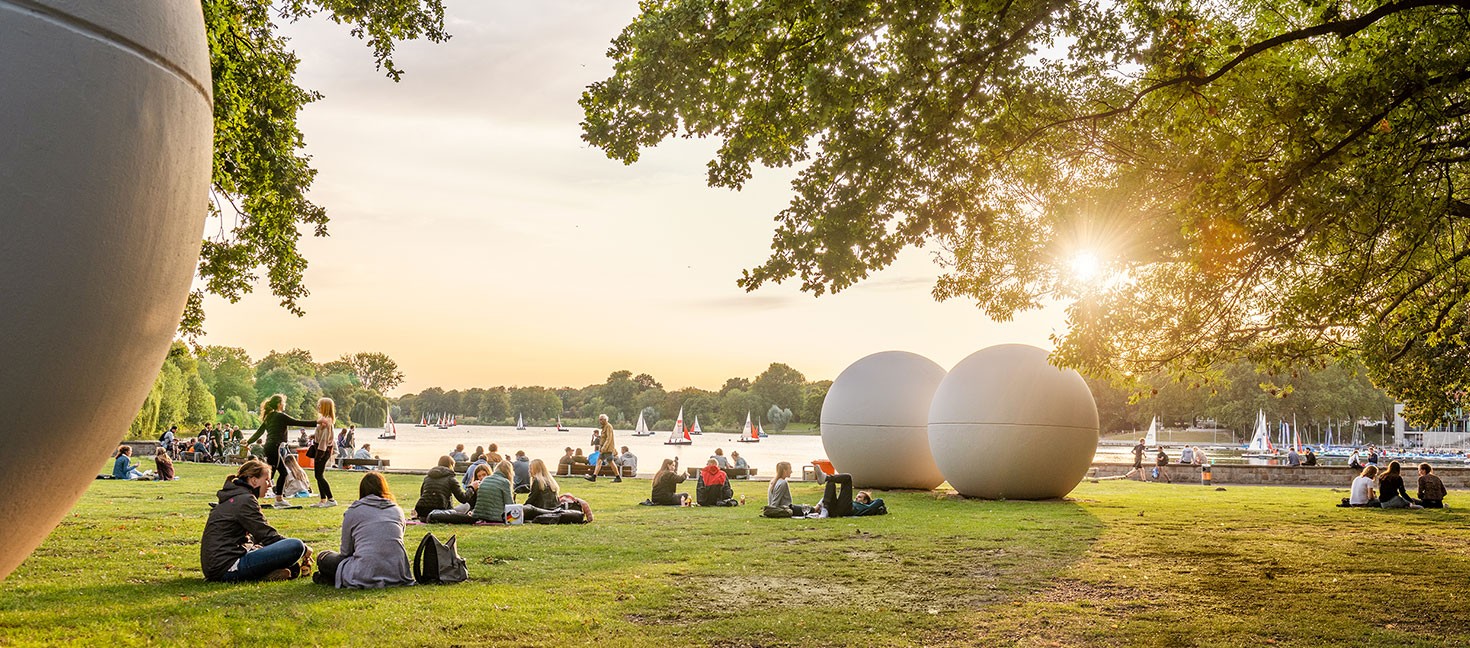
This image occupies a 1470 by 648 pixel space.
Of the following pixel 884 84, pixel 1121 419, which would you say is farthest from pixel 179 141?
pixel 1121 419

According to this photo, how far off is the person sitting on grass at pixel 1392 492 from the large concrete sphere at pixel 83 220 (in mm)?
24961

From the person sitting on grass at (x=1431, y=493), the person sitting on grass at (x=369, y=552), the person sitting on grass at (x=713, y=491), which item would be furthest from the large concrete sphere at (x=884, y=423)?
the person sitting on grass at (x=369, y=552)

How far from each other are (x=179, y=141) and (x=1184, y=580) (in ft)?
33.4

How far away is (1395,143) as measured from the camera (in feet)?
32.9

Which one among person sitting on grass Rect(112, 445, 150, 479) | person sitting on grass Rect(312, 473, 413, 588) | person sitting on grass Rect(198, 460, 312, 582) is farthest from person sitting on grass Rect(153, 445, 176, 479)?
person sitting on grass Rect(312, 473, 413, 588)

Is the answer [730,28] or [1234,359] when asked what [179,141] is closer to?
[730,28]

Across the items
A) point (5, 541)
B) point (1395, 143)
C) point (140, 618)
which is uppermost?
point (1395, 143)

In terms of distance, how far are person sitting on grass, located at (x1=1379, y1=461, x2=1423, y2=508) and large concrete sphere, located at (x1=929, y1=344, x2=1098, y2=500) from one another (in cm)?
651

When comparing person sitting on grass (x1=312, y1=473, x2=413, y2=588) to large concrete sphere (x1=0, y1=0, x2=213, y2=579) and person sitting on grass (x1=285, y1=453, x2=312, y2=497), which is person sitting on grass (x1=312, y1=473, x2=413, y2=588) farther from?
person sitting on grass (x1=285, y1=453, x2=312, y2=497)

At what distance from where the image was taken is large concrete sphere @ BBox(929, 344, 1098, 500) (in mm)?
21922

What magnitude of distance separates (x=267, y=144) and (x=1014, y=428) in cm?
1529

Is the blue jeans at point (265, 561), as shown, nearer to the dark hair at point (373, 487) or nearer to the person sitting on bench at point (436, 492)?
the dark hair at point (373, 487)

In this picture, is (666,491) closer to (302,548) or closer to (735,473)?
(302,548)

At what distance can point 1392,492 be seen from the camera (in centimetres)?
2308
